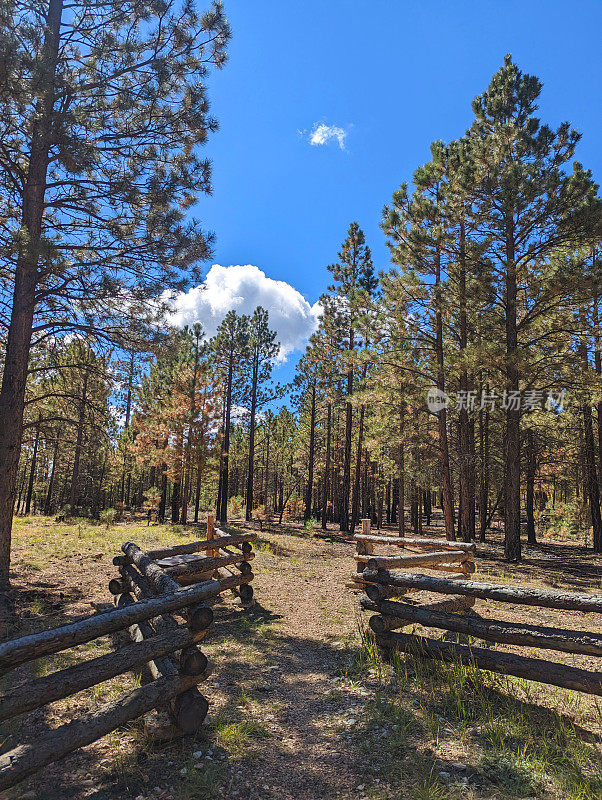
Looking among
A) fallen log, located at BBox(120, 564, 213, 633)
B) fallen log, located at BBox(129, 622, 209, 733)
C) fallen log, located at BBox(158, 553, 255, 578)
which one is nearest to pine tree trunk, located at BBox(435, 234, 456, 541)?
fallen log, located at BBox(158, 553, 255, 578)

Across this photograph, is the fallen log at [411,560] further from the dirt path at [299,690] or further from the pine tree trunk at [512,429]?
the pine tree trunk at [512,429]

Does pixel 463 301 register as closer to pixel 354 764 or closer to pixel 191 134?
pixel 191 134

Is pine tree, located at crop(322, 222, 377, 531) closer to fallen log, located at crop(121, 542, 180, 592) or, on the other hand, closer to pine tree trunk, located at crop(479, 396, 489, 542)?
pine tree trunk, located at crop(479, 396, 489, 542)

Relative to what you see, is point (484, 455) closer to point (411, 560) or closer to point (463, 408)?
point (463, 408)

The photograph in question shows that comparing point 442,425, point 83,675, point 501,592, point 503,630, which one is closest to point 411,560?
point 501,592

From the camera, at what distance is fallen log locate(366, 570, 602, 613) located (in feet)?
14.6

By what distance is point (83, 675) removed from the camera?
3.34m

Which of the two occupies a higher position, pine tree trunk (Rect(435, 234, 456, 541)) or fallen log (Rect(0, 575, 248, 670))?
pine tree trunk (Rect(435, 234, 456, 541))

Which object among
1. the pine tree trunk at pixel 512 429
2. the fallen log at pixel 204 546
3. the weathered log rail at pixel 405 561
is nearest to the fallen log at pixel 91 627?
the weathered log rail at pixel 405 561

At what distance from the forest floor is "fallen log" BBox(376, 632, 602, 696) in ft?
0.60

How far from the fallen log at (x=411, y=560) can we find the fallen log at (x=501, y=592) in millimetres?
147

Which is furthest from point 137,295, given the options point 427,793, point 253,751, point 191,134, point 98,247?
point 427,793

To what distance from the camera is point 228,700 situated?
482cm

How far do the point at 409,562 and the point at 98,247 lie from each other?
350 inches
